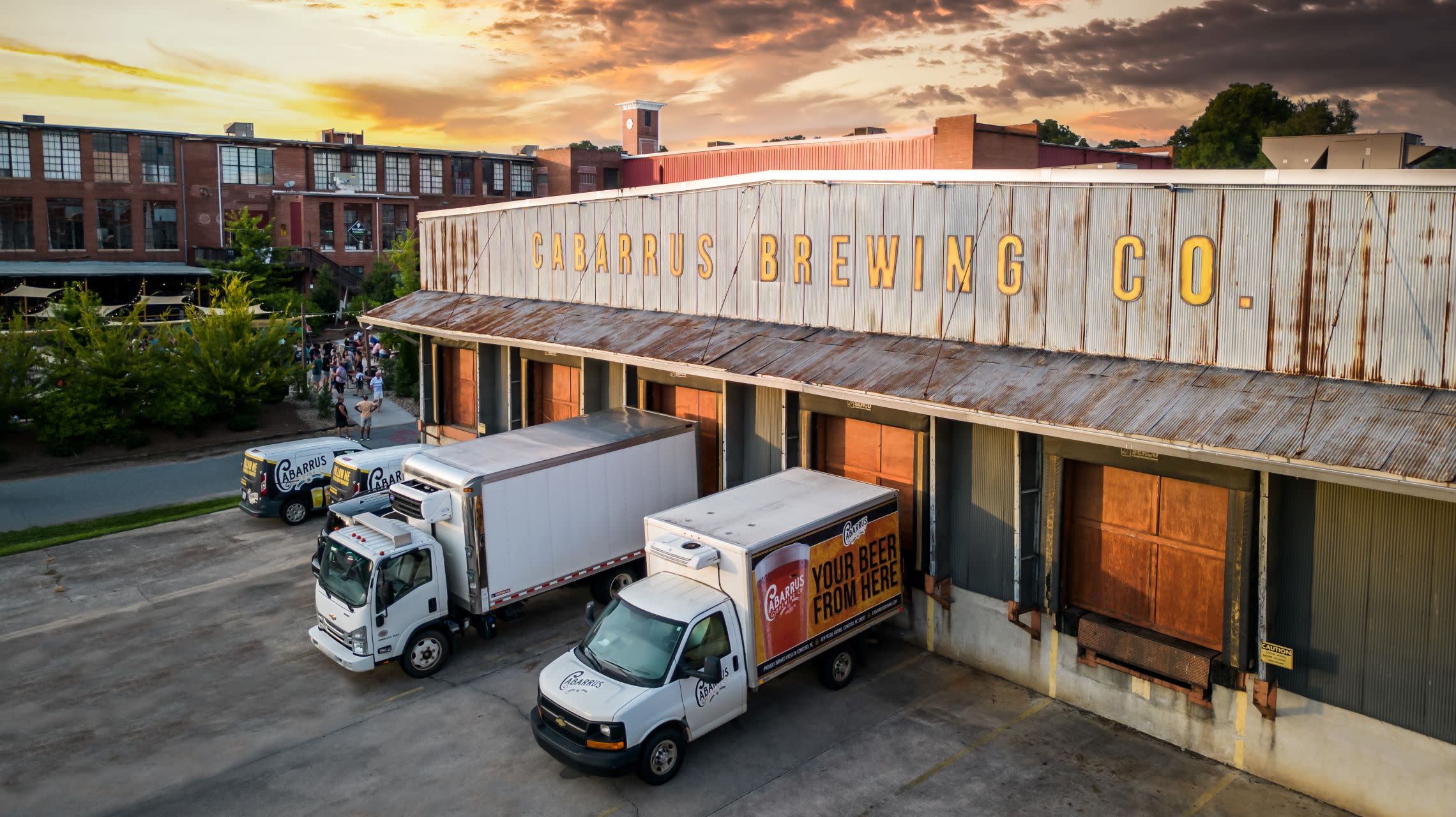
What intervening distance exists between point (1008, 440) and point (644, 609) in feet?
20.1

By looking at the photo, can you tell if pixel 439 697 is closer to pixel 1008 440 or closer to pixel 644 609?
pixel 644 609

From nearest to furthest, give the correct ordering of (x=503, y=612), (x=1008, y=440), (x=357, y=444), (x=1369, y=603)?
(x=1369, y=603)
(x=1008, y=440)
(x=503, y=612)
(x=357, y=444)

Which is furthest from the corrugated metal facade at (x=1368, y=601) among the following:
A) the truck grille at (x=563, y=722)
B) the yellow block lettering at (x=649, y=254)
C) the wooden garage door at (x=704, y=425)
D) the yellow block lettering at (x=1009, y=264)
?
the yellow block lettering at (x=649, y=254)

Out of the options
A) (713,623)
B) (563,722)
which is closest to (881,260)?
(713,623)

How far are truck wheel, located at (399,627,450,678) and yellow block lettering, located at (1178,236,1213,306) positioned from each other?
1223 cm

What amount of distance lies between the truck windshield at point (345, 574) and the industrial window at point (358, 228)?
63673 mm

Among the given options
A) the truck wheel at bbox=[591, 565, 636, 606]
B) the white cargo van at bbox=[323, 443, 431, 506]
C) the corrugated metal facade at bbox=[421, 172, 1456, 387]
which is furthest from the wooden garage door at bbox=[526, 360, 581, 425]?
the truck wheel at bbox=[591, 565, 636, 606]

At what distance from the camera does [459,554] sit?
16156mm

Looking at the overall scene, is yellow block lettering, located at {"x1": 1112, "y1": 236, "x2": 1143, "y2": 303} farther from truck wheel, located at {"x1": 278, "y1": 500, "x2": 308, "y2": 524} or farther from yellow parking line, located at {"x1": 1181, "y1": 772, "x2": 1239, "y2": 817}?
truck wheel, located at {"x1": 278, "y1": 500, "x2": 308, "y2": 524}

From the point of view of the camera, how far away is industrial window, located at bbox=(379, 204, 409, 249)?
248 feet

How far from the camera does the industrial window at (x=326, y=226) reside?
72.6 metres

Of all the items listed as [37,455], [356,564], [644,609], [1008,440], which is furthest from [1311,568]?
[37,455]

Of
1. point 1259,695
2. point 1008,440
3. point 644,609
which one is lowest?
point 1259,695

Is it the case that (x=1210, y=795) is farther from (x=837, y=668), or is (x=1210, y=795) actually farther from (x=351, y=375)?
(x=351, y=375)
